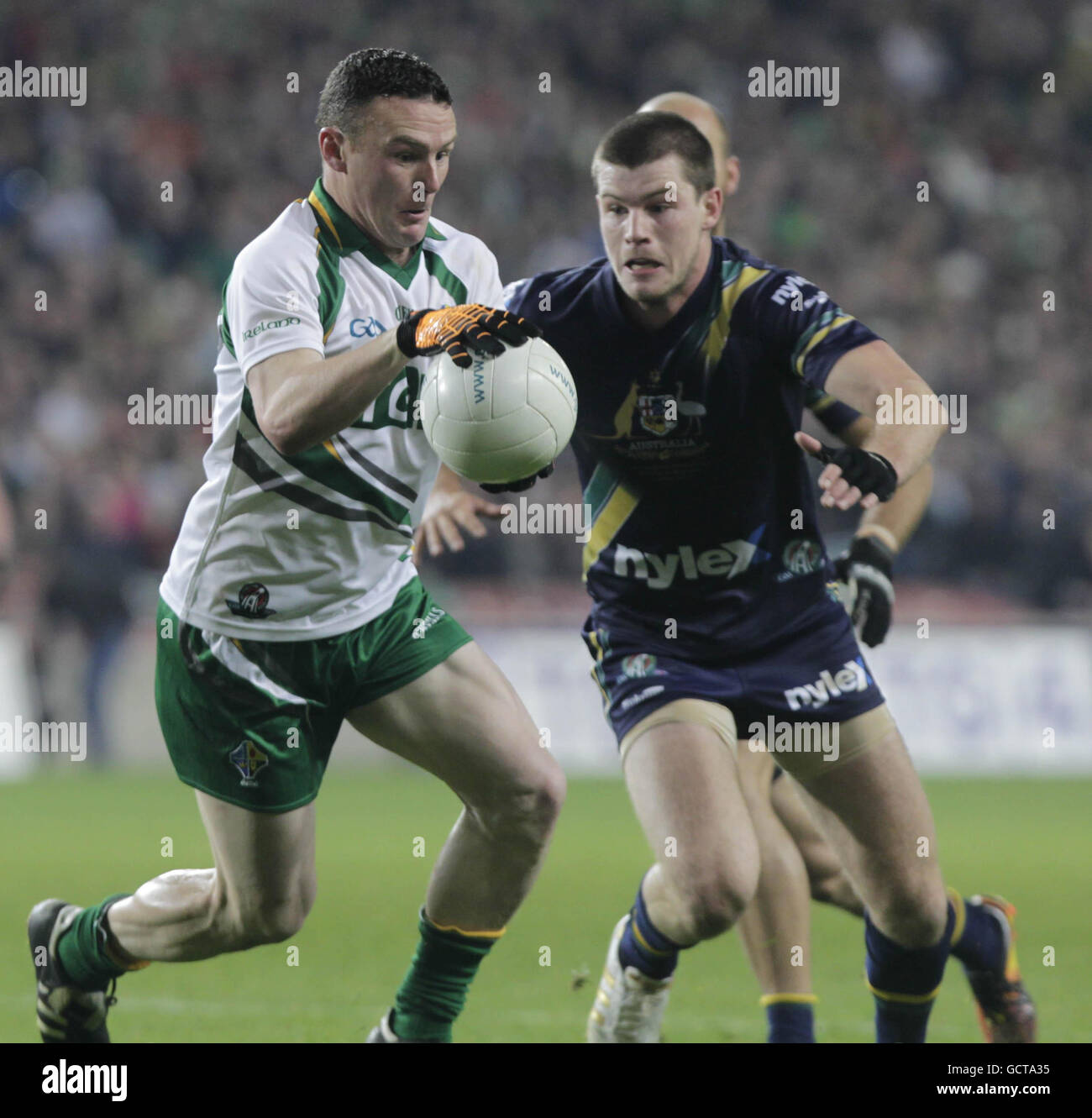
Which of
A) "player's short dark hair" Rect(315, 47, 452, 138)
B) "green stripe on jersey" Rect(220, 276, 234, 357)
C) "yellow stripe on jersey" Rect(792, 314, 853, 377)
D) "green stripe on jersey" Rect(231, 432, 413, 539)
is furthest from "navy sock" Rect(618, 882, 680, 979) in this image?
"player's short dark hair" Rect(315, 47, 452, 138)

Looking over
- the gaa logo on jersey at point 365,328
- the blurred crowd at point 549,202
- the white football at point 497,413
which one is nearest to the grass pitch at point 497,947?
the white football at point 497,413

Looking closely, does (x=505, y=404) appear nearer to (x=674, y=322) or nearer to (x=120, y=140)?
(x=674, y=322)

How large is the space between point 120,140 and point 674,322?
13300 mm

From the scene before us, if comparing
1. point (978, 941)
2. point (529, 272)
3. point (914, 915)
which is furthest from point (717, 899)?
Result: point (529, 272)

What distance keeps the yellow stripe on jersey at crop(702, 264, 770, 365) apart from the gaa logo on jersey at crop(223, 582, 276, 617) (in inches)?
53.8

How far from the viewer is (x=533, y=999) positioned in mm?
5980

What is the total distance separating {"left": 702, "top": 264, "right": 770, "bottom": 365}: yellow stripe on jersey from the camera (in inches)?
186

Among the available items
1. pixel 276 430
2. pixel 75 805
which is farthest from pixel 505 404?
pixel 75 805

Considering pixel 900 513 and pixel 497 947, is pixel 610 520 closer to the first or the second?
pixel 900 513

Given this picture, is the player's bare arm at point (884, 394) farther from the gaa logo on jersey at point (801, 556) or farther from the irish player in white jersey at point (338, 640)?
the irish player in white jersey at point (338, 640)

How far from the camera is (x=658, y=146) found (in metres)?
4.67

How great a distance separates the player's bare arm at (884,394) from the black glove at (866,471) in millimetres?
93

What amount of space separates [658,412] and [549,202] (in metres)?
13.0
